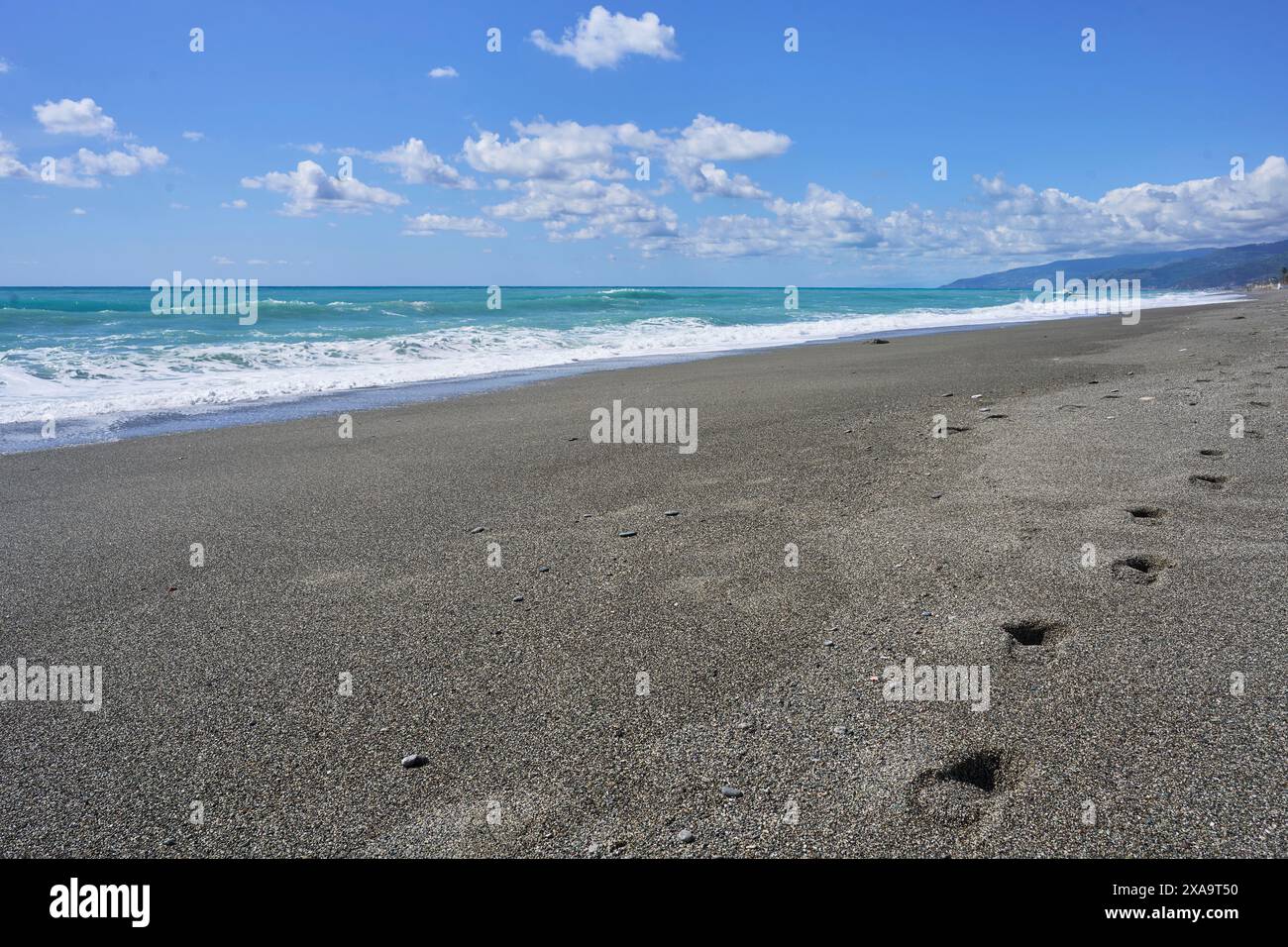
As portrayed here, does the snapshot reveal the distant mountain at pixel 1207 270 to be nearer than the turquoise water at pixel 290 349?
No

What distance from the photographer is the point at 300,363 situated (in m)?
18.3

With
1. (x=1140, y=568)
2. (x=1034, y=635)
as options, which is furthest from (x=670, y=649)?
(x=1140, y=568)

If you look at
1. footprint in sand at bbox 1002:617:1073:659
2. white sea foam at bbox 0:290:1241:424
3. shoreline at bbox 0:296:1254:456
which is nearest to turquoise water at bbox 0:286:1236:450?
white sea foam at bbox 0:290:1241:424

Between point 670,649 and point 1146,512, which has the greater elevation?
point 1146,512

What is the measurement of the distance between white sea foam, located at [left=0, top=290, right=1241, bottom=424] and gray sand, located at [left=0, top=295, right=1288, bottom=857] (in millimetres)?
6335

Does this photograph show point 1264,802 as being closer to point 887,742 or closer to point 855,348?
point 887,742

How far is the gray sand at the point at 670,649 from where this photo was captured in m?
2.44

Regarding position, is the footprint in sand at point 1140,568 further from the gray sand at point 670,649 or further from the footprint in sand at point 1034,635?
the footprint in sand at point 1034,635

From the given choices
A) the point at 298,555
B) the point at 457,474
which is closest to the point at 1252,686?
the point at 298,555

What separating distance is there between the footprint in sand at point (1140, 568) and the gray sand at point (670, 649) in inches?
0.8

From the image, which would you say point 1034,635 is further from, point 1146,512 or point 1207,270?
point 1207,270

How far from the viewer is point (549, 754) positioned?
278 cm

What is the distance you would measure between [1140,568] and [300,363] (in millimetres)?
18017

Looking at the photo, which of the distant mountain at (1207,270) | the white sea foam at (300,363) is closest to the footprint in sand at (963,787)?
the white sea foam at (300,363)
